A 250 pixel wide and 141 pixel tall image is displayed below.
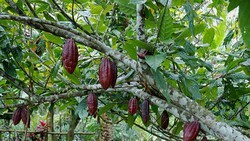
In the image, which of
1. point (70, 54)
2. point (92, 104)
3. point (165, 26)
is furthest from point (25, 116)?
point (165, 26)

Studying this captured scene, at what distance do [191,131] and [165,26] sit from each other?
323 millimetres

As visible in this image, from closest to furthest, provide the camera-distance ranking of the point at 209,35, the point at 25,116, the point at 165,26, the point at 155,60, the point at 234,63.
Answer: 1. the point at 155,60
2. the point at 165,26
3. the point at 234,63
4. the point at 209,35
5. the point at 25,116

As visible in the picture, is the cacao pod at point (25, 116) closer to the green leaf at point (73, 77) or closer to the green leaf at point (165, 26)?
the green leaf at point (73, 77)

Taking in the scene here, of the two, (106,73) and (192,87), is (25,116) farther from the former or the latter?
(192,87)

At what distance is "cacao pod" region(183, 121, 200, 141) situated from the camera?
107 cm

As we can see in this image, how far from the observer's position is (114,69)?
110 cm

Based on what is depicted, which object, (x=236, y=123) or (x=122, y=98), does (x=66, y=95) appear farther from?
(x=236, y=123)

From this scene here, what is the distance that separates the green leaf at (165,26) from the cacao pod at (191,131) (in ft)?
0.91

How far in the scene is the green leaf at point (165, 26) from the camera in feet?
3.19

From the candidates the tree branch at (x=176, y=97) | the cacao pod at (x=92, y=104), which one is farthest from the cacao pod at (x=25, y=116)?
the tree branch at (x=176, y=97)

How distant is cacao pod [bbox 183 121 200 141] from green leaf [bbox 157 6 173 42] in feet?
0.91

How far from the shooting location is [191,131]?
1.07 metres

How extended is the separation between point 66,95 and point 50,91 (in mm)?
188

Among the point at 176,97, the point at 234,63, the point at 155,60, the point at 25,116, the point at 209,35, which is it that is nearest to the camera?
the point at 155,60
